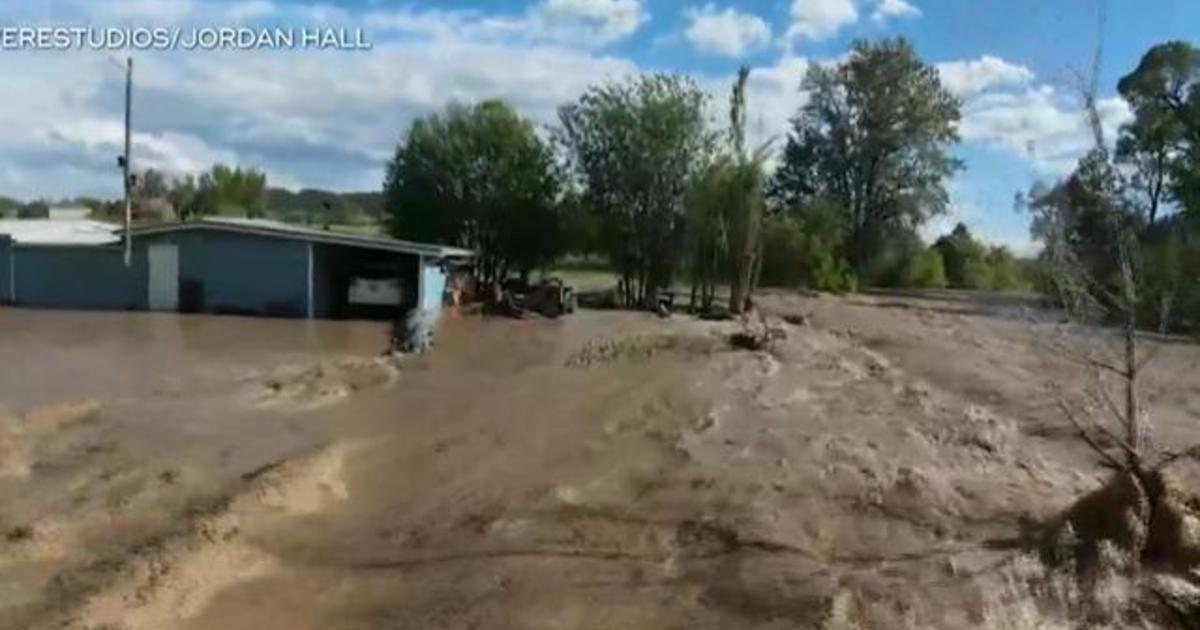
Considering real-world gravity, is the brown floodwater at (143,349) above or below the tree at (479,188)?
below

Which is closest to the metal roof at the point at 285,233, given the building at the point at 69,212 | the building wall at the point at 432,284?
the building wall at the point at 432,284

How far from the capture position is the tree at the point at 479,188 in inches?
1758

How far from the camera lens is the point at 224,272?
33562 mm

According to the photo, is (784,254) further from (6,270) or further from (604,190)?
(6,270)

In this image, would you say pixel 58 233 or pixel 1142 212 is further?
pixel 58 233

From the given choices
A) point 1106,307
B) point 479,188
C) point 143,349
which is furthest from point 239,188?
point 1106,307

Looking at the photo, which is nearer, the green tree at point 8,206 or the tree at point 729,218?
the tree at point 729,218

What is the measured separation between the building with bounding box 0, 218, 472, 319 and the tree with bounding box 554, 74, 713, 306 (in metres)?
12.5

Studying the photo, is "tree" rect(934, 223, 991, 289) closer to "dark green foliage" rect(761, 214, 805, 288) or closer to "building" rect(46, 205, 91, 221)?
"dark green foliage" rect(761, 214, 805, 288)

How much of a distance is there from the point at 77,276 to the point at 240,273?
208 inches

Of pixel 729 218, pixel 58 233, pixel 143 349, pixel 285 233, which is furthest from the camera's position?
pixel 729 218

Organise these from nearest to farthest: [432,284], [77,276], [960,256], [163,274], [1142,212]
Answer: [1142,212]
[163,274]
[77,276]
[432,284]
[960,256]

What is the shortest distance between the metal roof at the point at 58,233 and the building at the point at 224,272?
0.28 ft

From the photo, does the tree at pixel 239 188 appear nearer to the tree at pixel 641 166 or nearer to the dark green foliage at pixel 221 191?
the dark green foliage at pixel 221 191
